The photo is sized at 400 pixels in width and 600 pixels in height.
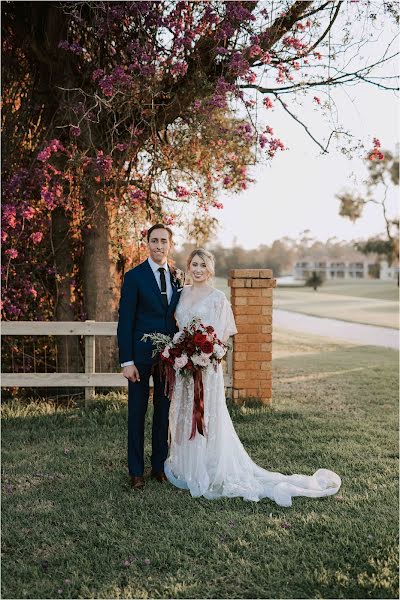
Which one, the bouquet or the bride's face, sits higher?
the bride's face

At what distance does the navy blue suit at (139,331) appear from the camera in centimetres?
523

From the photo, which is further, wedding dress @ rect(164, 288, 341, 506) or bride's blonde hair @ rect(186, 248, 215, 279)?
bride's blonde hair @ rect(186, 248, 215, 279)

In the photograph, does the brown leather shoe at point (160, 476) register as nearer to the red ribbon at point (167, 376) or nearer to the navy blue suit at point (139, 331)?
the navy blue suit at point (139, 331)

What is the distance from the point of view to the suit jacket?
5222 mm

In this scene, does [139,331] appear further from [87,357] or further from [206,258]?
[87,357]

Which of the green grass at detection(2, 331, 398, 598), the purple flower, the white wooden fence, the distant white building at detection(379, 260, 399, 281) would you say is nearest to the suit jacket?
the green grass at detection(2, 331, 398, 598)

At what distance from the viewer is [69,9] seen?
27.1 feet

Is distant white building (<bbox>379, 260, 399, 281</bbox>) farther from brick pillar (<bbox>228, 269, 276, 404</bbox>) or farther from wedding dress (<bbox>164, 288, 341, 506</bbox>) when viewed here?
wedding dress (<bbox>164, 288, 341, 506</bbox>)

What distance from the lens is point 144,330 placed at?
5.27m

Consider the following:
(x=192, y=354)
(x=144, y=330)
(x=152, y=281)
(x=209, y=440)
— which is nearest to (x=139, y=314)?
(x=144, y=330)

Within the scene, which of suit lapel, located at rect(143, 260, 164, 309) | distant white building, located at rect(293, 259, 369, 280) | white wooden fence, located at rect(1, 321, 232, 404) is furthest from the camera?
distant white building, located at rect(293, 259, 369, 280)

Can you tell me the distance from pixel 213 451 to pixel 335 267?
11279cm

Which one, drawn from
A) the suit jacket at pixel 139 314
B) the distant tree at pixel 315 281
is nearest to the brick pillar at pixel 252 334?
the suit jacket at pixel 139 314

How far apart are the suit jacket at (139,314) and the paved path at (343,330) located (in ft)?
39.6
